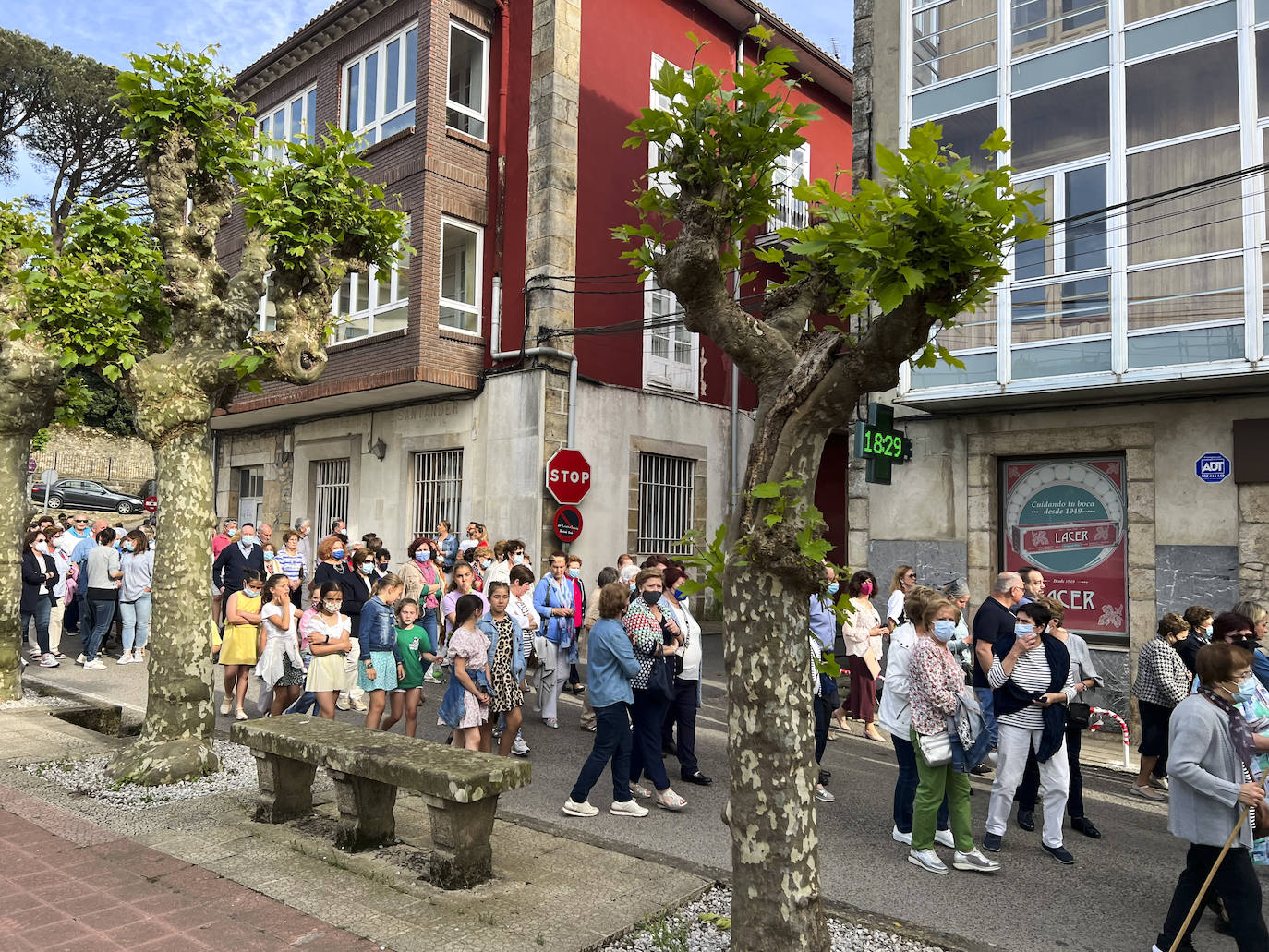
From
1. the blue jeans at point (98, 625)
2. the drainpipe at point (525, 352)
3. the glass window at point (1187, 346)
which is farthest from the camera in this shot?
the drainpipe at point (525, 352)

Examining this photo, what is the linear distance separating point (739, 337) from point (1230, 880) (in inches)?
132

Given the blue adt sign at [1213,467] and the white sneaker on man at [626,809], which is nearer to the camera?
the white sneaker on man at [626,809]

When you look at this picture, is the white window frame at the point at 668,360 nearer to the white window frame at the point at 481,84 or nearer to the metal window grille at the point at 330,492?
the white window frame at the point at 481,84

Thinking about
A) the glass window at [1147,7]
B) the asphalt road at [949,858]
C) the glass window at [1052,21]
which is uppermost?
the glass window at [1052,21]

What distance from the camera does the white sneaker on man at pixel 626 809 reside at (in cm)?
667

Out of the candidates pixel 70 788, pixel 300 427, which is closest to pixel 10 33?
pixel 300 427

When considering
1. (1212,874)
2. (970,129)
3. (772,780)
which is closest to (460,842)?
(772,780)

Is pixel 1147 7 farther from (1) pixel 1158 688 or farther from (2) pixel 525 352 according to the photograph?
(2) pixel 525 352

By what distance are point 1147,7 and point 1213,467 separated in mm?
5279

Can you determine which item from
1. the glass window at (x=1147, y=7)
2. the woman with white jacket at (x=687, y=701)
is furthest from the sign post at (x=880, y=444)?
the glass window at (x=1147, y=7)

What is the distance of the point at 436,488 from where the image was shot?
1669cm

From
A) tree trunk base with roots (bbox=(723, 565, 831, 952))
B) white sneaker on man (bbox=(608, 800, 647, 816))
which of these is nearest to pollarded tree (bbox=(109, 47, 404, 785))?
white sneaker on man (bbox=(608, 800, 647, 816))

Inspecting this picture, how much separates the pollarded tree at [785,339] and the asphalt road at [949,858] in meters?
1.49

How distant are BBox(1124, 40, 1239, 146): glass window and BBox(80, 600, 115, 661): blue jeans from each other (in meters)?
14.3
